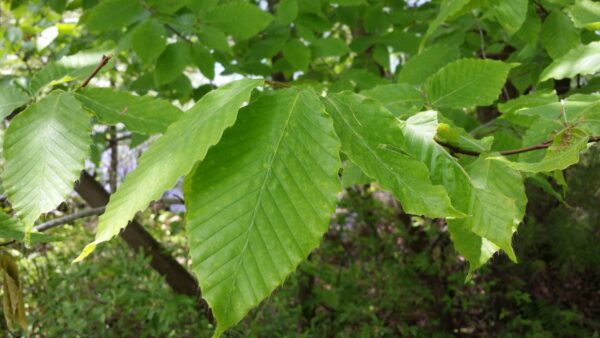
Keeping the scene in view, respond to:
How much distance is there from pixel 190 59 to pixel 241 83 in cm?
121

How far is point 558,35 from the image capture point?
1.44 meters

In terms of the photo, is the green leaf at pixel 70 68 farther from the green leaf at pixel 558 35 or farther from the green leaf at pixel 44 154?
the green leaf at pixel 558 35

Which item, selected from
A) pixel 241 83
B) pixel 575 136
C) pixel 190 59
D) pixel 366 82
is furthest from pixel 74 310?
pixel 575 136

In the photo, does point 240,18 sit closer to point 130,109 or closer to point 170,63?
point 170,63

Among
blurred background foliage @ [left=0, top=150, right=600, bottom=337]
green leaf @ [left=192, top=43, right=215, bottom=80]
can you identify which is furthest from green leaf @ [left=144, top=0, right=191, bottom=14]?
blurred background foliage @ [left=0, top=150, right=600, bottom=337]

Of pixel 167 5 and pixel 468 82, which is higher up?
pixel 167 5

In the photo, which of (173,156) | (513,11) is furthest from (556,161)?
(513,11)

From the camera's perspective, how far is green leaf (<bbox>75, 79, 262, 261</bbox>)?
507mm

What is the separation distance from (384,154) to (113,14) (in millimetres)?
1276

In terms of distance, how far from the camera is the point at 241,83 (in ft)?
2.01

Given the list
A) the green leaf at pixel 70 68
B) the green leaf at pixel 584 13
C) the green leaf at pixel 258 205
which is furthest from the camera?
the green leaf at pixel 584 13

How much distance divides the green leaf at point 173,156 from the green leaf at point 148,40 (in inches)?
41.1

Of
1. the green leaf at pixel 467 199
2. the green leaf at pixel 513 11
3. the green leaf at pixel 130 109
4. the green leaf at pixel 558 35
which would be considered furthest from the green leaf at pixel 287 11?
the green leaf at pixel 467 199

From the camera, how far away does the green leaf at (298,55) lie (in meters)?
1.94
